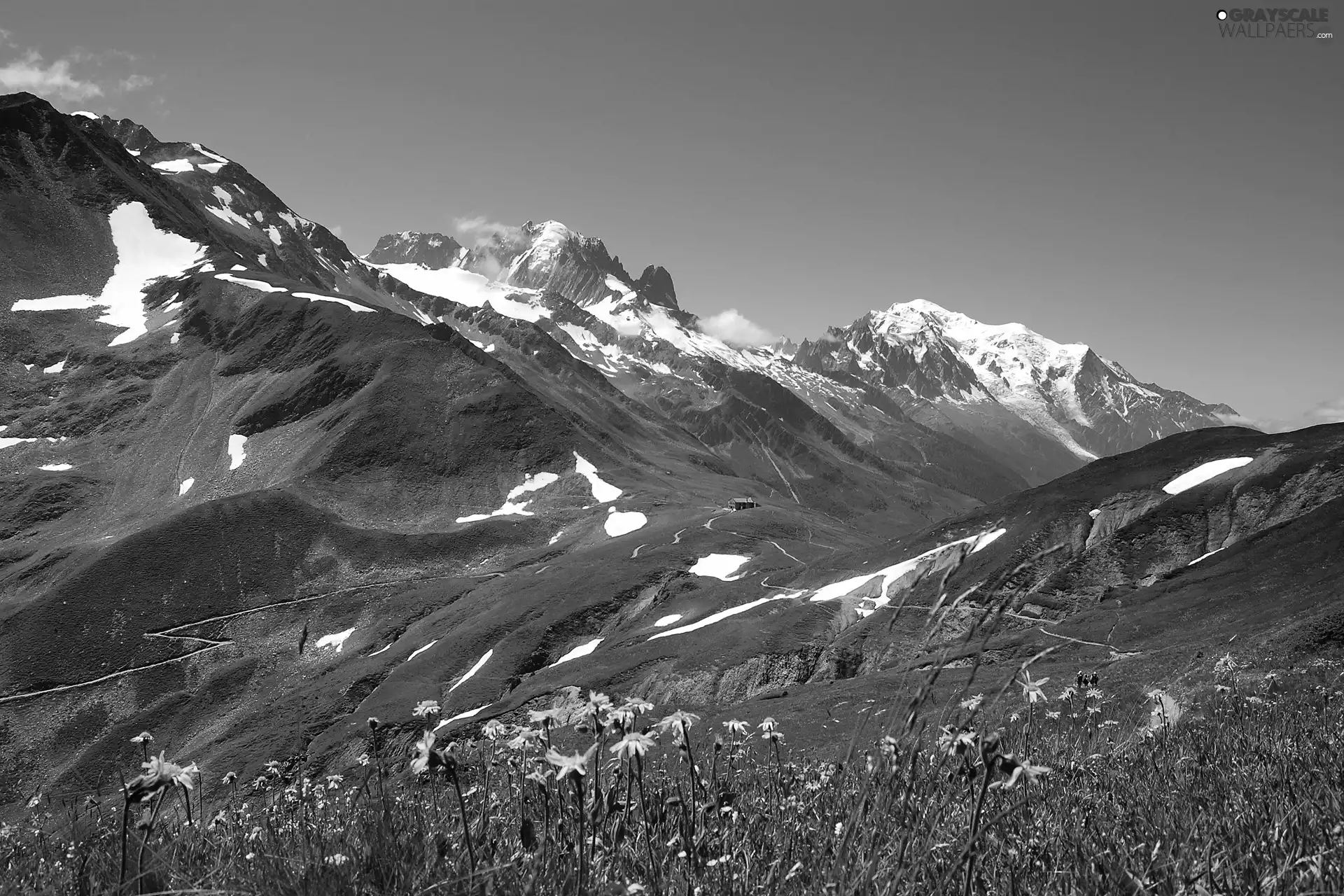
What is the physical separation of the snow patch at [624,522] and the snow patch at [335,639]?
45.9m

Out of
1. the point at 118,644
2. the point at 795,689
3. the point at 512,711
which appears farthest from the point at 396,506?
the point at 795,689

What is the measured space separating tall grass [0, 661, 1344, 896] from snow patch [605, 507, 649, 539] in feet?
452

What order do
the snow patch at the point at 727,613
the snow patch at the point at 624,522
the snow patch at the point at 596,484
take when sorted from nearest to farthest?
the snow patch at the point at 727,613 → the snow patch at the point at 624,522 → the snow patch at the point at 596,484

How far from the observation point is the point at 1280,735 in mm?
7766

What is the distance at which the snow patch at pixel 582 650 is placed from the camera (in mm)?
80625

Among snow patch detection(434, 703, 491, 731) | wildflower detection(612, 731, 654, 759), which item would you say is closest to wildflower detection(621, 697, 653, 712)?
wildflower detection(612, 731, 654, 759)

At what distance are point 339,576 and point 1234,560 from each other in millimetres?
127736

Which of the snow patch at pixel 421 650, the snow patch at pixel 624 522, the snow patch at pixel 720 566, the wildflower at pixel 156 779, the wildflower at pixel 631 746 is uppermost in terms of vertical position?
the snow patch at pixel 624 522

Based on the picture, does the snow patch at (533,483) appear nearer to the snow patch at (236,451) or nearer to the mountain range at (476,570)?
the mountain range at (476,570)

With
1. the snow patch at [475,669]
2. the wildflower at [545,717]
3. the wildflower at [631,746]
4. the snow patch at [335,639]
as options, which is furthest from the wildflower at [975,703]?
the snow patch at [335,639]

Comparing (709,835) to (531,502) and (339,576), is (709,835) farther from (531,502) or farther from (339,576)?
(531,502)

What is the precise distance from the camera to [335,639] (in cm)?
11969

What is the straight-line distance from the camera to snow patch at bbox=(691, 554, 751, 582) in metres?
97.8

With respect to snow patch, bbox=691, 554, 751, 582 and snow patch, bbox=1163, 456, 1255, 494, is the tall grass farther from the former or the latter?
snow patch, bbox=691, 554, 751, 582
